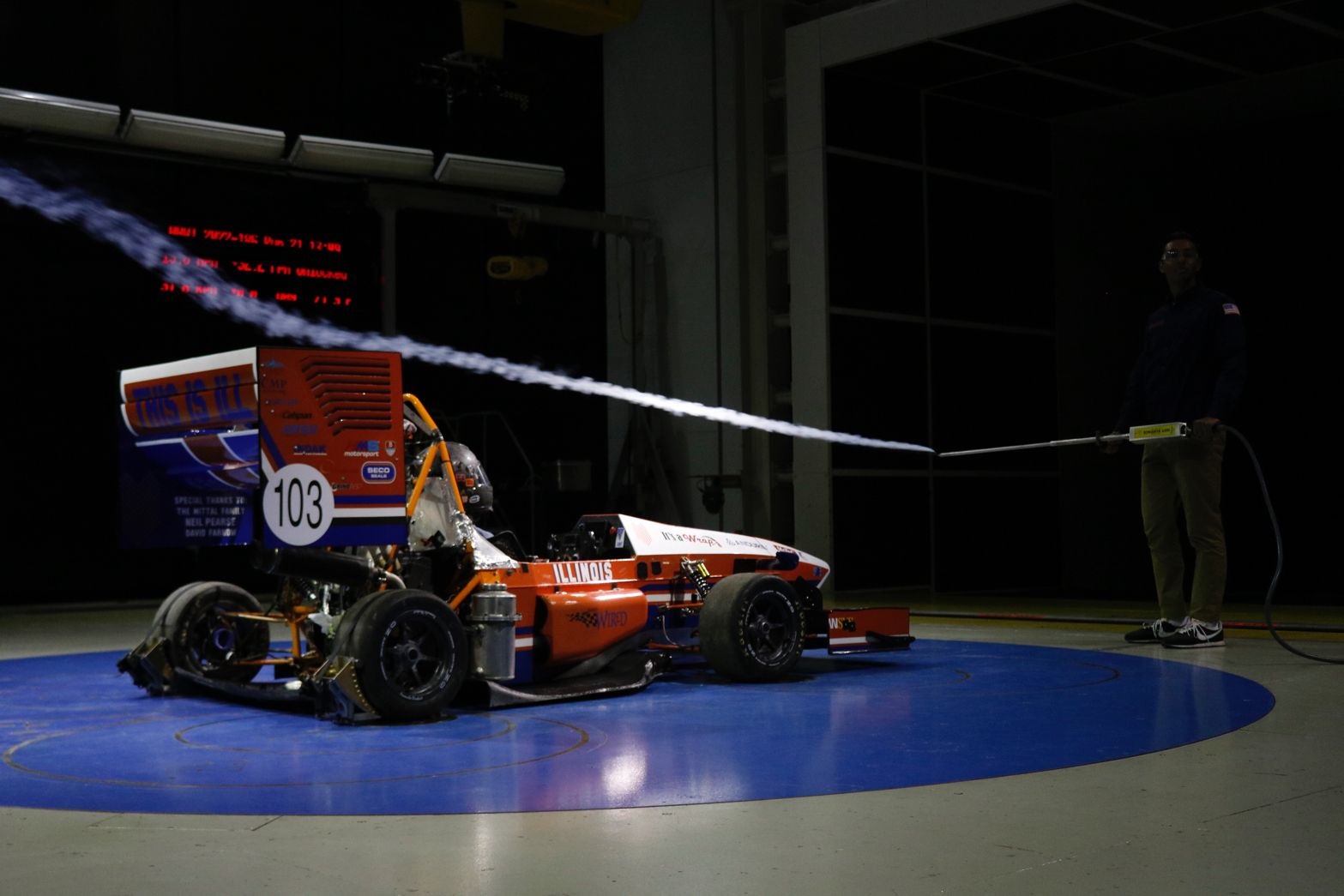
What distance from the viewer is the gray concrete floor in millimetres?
3477

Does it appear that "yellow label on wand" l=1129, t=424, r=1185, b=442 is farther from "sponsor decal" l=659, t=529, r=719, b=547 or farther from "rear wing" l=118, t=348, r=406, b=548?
"rear wing" l=118, t=348, r=406, b=548

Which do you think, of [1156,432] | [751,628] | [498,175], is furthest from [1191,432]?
[498,175]

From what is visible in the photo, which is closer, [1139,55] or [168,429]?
[168,429]

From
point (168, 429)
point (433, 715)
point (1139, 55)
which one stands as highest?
point (1139, 55)

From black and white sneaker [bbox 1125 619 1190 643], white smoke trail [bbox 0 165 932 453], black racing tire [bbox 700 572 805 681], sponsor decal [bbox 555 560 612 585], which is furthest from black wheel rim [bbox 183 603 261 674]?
black and white sneaker [bbox 1125 619 1190 643]

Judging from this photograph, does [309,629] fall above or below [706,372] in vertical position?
below

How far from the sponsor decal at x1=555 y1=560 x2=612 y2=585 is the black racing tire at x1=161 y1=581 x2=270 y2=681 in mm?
1796

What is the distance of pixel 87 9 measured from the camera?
13.9 metres

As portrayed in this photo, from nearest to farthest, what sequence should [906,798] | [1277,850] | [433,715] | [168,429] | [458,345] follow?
[1277,850] → [906,798] → [433,715] → [168,429] → [458,345]

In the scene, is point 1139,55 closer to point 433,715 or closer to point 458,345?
point 458,345

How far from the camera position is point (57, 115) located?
12727mm

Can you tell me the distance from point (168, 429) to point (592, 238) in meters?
10.1

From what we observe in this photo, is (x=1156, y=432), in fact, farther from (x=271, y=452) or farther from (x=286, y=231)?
(x=286, y=231)

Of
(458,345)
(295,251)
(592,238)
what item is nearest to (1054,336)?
(592,238)
